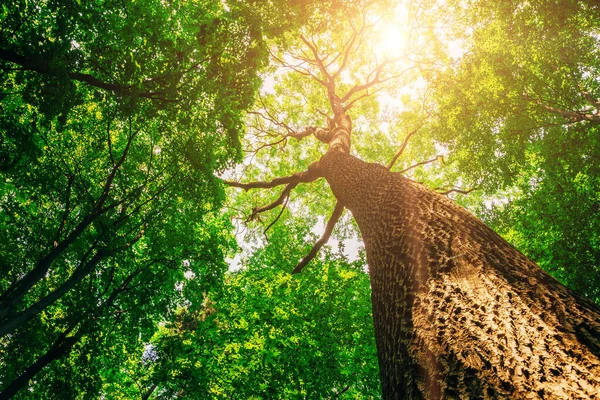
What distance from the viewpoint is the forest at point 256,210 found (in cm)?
256

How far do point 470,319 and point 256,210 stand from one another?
9.98 meters

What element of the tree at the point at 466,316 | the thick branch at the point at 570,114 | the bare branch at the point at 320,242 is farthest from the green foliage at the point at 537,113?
the tree at the point at 466,316

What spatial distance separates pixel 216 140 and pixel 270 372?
6.65 metres

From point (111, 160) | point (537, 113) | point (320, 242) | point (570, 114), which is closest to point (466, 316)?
point (320, 242)

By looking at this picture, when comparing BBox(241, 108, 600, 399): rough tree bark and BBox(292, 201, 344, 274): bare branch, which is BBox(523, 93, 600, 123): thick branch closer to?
BBox(292, 201, 344, 274): bare branch

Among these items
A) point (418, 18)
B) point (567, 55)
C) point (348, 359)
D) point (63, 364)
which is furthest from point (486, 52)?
point (63, 364)

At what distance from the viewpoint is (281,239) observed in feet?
41.1

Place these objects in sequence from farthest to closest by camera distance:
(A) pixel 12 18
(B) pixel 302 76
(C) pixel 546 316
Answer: (B) pixel 302 76 < (A) pixel 12 18 < (C) pixel 546 316

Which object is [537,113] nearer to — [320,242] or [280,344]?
[320,242]

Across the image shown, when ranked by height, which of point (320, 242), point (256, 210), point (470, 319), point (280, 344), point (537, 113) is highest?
point (537, 113)

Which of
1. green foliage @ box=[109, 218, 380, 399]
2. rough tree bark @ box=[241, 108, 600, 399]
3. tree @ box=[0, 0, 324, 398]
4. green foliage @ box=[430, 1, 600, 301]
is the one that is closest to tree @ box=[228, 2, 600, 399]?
rough tree bark @ box=[241, 108, 600, 399]

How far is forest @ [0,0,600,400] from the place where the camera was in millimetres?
2561

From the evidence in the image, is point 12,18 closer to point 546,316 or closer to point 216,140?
point 216,140

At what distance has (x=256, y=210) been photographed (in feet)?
37.4
